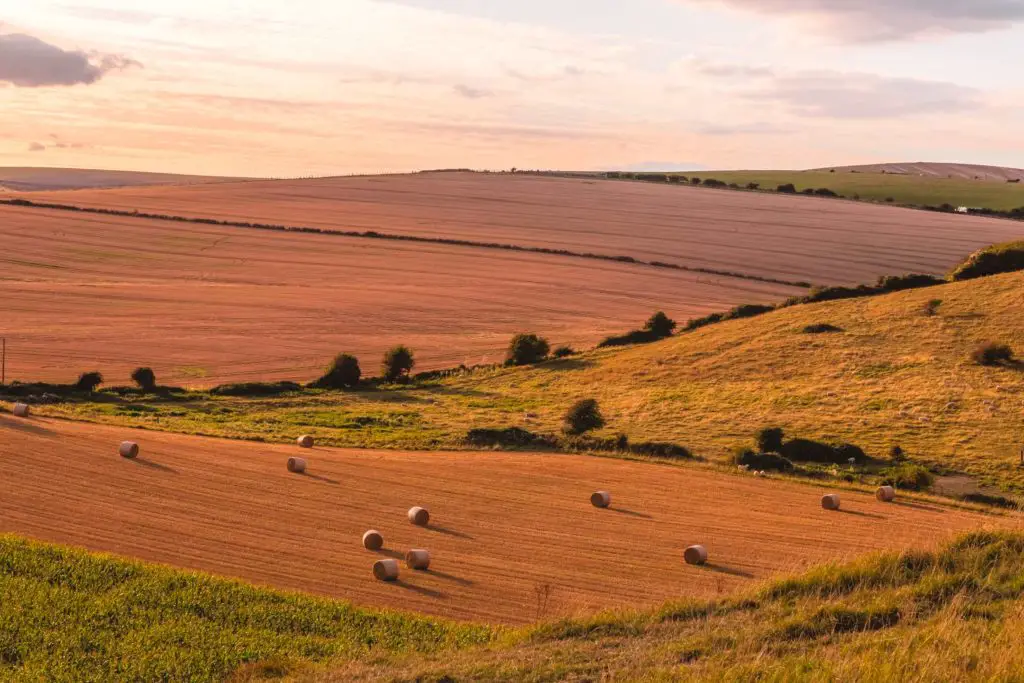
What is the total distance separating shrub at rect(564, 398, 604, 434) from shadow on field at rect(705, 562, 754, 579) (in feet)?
56.4

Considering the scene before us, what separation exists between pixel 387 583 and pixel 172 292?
64.2 m

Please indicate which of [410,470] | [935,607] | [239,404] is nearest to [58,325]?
[239,404]

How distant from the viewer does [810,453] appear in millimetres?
36781

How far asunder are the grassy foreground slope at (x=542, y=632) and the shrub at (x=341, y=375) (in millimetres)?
32439

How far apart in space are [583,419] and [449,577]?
19.7 metres

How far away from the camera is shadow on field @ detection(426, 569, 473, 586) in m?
21.4

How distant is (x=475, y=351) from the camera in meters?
64.1

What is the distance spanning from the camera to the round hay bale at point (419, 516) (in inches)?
999

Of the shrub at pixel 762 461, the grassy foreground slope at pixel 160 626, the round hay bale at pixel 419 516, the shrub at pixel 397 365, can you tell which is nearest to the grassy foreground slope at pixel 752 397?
the shrub at pixel 762 461

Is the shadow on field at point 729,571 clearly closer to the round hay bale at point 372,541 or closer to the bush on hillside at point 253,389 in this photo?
the round hay bale at point 372,541

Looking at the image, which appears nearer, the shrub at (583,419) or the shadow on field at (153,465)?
the shadow on field at (153,465)

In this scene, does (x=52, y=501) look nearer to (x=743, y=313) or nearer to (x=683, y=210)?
(x=743, y=313)

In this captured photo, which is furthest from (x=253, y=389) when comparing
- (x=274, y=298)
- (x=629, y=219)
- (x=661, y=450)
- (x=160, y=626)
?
(x=629, y=219)

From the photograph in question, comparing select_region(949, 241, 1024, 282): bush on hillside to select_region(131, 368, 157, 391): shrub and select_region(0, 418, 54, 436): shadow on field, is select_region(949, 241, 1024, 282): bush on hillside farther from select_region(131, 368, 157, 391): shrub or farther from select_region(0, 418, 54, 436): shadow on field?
select_region(0, 418, 54, 436): shadow on field
